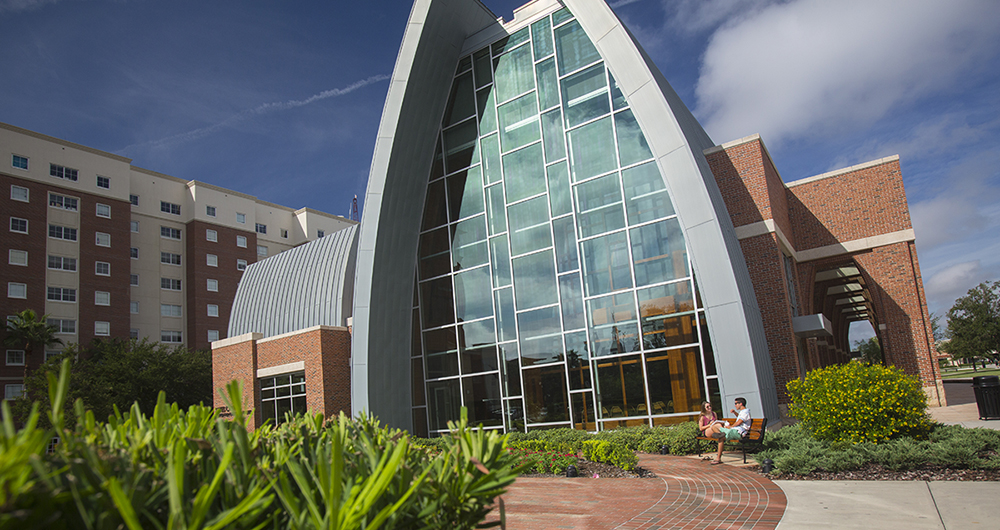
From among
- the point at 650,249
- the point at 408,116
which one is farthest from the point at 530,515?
the point at 408,116

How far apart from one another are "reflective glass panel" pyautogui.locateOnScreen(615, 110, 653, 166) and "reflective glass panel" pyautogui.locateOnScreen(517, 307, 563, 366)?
4913 mm

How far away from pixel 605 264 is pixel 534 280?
240 centimetres

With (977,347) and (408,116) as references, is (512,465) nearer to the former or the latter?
(408,116)

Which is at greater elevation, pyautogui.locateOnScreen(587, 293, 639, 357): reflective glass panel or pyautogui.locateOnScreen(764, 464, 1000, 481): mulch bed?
pyautogui.locateOnScreen(587, 293, 639, 357): reflective glass panel

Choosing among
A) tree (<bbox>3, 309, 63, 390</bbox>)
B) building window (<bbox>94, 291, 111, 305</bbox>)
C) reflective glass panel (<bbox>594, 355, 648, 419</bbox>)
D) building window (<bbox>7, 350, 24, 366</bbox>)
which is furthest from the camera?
building window (<bbox>94, 291, 111, 305</bbox>)

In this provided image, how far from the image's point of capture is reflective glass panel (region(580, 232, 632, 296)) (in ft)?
54.5

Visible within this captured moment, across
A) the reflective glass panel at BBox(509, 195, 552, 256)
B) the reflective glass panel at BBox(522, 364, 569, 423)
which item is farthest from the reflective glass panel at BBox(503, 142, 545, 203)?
the reflective glass panel at BBox(522, 364, 569, 423)

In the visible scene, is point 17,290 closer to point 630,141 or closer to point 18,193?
point 18,193

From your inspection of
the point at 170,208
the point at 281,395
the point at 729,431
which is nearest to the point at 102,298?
the point at 170,208

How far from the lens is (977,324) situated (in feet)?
186

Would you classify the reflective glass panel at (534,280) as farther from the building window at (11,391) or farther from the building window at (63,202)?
the building window at (63,202)

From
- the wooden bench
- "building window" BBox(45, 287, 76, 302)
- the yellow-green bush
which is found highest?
"building window" BBox(45, 287, 76, 302)

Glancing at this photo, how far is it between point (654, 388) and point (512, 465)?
1315cm

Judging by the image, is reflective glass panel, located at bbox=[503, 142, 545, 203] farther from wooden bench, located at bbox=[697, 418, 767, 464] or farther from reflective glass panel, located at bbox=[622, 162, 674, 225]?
wooden bench, located at bbox=[697, 418, 767, 464]
